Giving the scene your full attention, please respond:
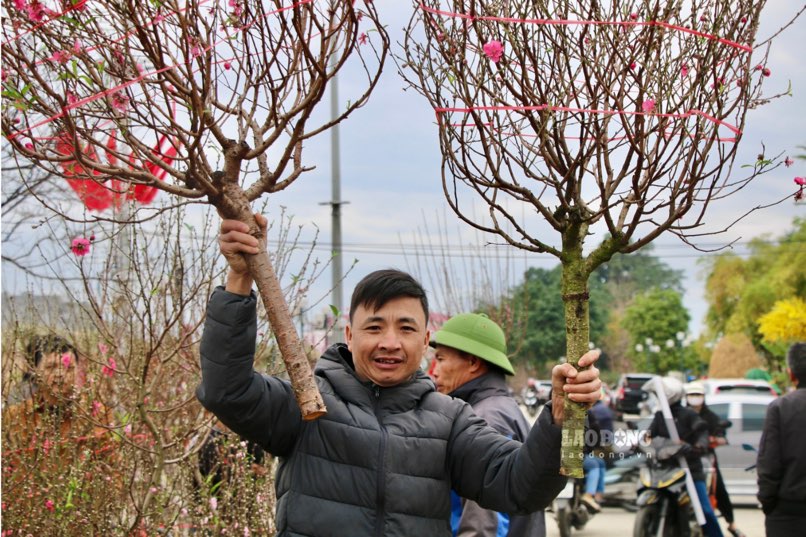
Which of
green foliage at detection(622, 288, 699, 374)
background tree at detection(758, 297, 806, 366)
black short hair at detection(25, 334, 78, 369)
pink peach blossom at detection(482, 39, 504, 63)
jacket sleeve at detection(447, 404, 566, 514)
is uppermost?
green foliage at detection(622, 288, 699, 374)

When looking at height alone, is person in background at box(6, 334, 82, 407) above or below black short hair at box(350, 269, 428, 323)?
below

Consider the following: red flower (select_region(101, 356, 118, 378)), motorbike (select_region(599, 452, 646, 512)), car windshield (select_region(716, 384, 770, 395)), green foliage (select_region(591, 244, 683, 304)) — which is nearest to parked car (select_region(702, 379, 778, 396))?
car windshield (select_region(716, 384, 770, 395))

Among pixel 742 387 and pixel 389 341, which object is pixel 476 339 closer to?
pixel 389 341

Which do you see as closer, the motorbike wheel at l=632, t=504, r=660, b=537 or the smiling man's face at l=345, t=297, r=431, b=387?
the smiling man's face at l=345, t=297, r=431, b=387

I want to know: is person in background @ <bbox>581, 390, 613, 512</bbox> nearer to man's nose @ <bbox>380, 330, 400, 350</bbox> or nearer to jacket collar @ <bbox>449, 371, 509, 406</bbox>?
jacket collar @ <bbox>449, 371, 509, 406</bbox>

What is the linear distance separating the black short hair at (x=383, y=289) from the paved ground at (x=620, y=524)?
29.6 feet

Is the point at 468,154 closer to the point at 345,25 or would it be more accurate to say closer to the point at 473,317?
the point at 345,25

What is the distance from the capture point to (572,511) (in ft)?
35.0

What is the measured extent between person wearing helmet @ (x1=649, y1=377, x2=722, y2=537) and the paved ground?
7.98ft

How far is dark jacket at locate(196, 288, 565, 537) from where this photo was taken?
2.45 meters

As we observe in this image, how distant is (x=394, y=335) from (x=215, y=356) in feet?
1.68

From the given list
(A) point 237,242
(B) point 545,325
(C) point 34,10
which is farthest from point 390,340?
(B) point 545,325

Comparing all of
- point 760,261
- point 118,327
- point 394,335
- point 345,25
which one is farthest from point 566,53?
point 760,261

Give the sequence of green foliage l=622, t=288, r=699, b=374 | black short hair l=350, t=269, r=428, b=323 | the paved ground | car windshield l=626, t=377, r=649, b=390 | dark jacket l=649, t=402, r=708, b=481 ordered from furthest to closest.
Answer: green foliage l=622, t=288, r=699, b=374 → car windshield l=626, t=377, r=649, b=390 → the paved ground → dark jacket l=649, t=402, r=708, b=481 → black short hair l=350, t=269, r=428, b=323
